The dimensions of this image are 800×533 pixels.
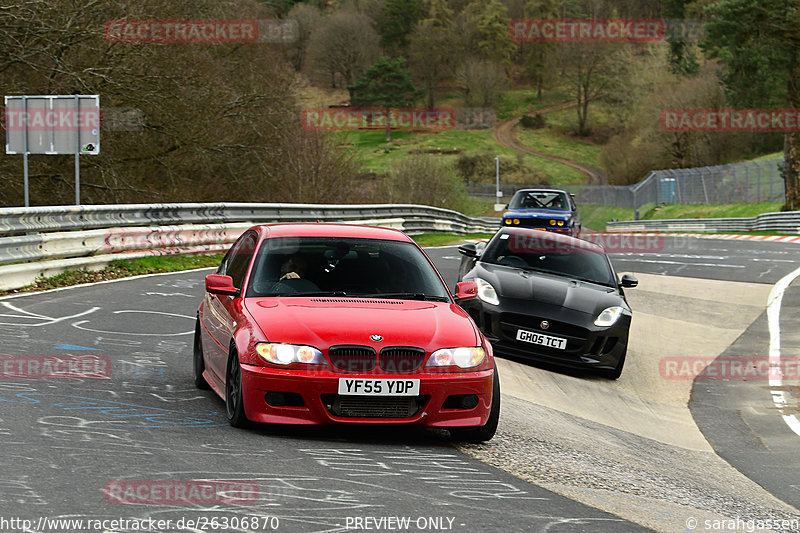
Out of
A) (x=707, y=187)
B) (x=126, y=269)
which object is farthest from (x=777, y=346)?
(x=707, y=187)

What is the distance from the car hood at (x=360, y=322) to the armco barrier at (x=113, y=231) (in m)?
8.38

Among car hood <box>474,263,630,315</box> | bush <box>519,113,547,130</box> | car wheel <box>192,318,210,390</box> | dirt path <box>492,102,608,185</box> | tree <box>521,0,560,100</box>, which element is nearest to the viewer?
car wheel <box>192,318,210,390</box>

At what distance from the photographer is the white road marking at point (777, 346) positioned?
11.0 metres

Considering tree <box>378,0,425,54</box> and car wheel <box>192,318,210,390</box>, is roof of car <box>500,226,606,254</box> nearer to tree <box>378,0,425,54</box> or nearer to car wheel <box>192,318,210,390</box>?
car wheel <box>192,318,210,390</box>

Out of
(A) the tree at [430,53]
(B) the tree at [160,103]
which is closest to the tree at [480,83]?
(A) the tree at [430,53]

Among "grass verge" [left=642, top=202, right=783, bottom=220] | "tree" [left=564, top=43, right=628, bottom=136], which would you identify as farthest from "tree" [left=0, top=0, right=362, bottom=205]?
"tree" [left=564, top=43, right=628, bottom=136]

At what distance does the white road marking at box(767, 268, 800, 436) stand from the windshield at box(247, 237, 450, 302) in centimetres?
443

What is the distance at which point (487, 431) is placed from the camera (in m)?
7.17

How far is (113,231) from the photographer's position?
18312 millimetres

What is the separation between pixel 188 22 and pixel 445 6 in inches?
5434

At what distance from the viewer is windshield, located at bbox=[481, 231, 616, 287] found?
13.2 metres

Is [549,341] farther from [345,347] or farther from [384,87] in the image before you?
[384,87]

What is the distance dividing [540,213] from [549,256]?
14.8 metres

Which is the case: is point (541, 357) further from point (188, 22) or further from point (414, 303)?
point (188, 22)
